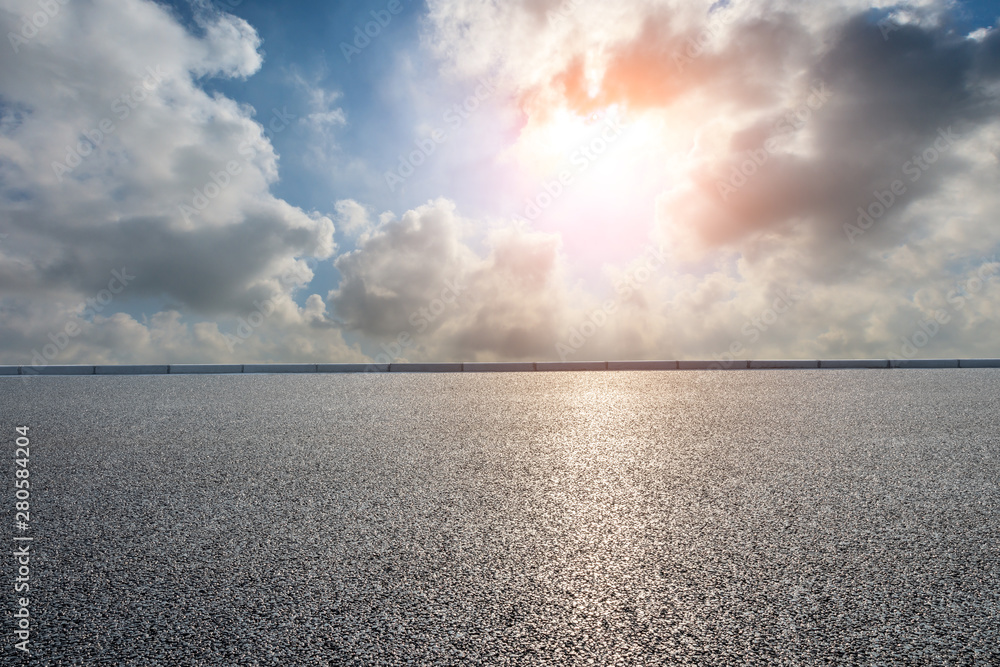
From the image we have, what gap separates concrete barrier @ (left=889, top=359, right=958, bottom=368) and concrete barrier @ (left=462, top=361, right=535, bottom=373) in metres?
9.24

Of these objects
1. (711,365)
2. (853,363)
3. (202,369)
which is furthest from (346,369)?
(853,363)

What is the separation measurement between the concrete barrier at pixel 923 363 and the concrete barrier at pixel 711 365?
3.86m

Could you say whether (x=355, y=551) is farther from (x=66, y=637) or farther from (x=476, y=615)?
(x=66, y=637)

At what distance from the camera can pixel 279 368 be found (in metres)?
14.8

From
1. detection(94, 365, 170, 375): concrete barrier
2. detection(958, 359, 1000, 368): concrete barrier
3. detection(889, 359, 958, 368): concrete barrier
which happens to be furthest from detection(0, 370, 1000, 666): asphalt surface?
detection(958, 359, 1000, 368): concrete barrier

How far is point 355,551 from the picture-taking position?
3.24 metres

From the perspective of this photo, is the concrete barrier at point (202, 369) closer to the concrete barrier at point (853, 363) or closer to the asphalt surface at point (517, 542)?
the asphalt surface at point (517, 542)

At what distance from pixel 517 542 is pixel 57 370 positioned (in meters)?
16.3

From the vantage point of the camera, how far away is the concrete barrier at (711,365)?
14430 millimetres

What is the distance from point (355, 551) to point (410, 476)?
5.03ft

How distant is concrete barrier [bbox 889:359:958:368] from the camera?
14719 mm

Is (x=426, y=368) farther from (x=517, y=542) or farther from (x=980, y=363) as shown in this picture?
(x=980, y=363)

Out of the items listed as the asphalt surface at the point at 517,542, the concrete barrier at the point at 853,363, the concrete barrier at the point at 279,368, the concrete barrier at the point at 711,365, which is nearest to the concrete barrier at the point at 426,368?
the concrete barrier at the point at 279,368

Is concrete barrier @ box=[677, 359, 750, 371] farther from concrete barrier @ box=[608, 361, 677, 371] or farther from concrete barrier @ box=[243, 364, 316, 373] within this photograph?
concrete barrier @ box=[243, 364, 316, 373]
